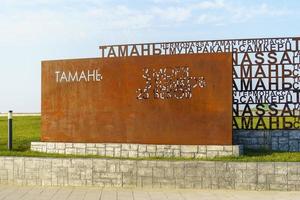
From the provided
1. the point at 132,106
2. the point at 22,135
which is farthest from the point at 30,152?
the point at 22,135

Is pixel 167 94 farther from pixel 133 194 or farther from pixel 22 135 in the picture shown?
pixel 22 135

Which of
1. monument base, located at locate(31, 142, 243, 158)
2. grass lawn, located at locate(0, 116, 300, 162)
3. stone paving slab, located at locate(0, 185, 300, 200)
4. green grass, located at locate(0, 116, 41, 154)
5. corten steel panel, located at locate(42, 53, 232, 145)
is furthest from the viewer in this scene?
green grass, located at locate(0, 116, 41, 154)

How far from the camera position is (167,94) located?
13.8 metres

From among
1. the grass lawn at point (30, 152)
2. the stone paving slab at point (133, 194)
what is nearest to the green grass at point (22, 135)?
the grass lawn at point (30, 152)

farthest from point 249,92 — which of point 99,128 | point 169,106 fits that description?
point 99,128

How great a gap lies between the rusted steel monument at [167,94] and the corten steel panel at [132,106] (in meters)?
0.02

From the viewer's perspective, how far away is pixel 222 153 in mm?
13102

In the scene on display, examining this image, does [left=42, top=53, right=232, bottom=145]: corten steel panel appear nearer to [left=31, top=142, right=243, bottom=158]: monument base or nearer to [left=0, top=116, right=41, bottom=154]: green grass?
[left=31, top=142, right=243, bottom=158]: monument base

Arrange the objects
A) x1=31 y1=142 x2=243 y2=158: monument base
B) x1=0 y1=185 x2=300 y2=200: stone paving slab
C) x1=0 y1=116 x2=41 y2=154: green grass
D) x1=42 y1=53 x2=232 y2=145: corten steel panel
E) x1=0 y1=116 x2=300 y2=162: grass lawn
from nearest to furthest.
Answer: x1=0 y1=185 x2=300 y2=200: stone paving slab, x1=0 y1=116 x2=300 y2=162: grass lawn, x1=31 y1=142 x2=243 y2=158: monument base, x1=42 y1=53 x2=232 y2=145: corten steel panel, x1=0 y1=116 x2=41 y2=154: green grass

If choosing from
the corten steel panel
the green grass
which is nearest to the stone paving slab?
the corten steel panel

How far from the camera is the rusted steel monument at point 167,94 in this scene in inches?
527

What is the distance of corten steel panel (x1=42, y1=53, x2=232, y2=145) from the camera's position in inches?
525

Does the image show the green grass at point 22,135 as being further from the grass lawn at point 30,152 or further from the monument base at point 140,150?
the monument base at point 140,150

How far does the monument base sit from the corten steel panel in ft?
0.63
